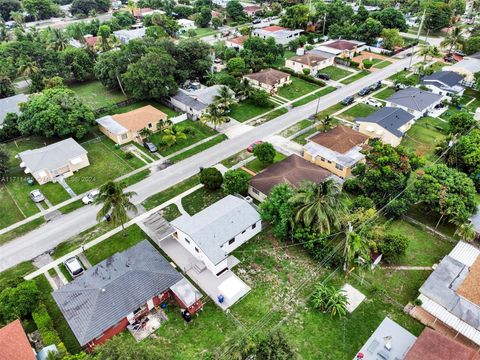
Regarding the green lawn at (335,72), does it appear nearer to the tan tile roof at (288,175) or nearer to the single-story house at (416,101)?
the single-story house at (416,101)

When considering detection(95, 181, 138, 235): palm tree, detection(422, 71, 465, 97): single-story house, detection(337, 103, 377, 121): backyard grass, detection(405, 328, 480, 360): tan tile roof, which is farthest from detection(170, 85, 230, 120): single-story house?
detection(405, 328, 480, 360): tan tile roof

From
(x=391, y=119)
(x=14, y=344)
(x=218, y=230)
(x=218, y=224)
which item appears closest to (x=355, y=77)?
(x=391, y=119)

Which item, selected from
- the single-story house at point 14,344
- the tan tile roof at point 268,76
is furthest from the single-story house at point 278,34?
the single-story house at point 14,344

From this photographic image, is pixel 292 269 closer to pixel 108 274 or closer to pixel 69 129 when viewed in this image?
pixel 108 274

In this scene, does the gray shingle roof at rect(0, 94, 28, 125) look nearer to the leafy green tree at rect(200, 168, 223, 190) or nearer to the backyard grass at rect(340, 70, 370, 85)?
the leafy green tree at rect(200, 168, 223, 190)

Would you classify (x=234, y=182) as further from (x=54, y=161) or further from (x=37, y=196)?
(x=54, y=161)
